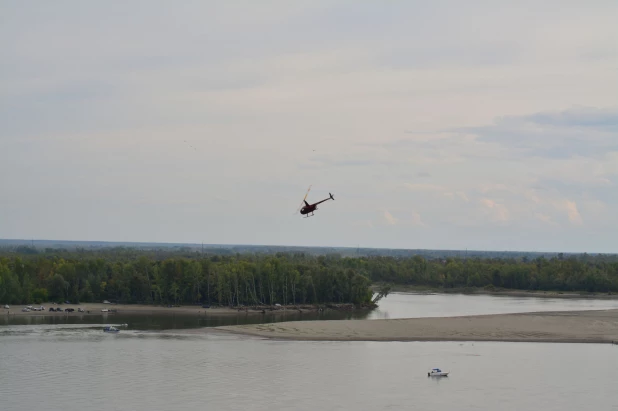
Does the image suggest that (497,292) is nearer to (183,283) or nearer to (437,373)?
(183,283)

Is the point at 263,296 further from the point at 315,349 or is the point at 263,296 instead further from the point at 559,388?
the point at 559,388

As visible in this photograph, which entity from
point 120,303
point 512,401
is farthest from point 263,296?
point 512,401

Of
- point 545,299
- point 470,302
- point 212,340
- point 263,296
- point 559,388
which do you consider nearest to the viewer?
point 559,388

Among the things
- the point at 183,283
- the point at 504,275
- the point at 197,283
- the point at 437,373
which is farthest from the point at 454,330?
the point at 504,275

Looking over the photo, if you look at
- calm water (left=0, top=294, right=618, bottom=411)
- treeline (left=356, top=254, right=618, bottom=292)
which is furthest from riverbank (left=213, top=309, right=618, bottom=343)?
treeline (left=356, top=254, right=618, bottom=292)

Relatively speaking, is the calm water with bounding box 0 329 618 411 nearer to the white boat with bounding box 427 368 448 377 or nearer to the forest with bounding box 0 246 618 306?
the white boat with bounding box 427 368 448 377

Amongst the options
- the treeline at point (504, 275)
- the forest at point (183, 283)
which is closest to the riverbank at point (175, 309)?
the forest at point (183, 283)
